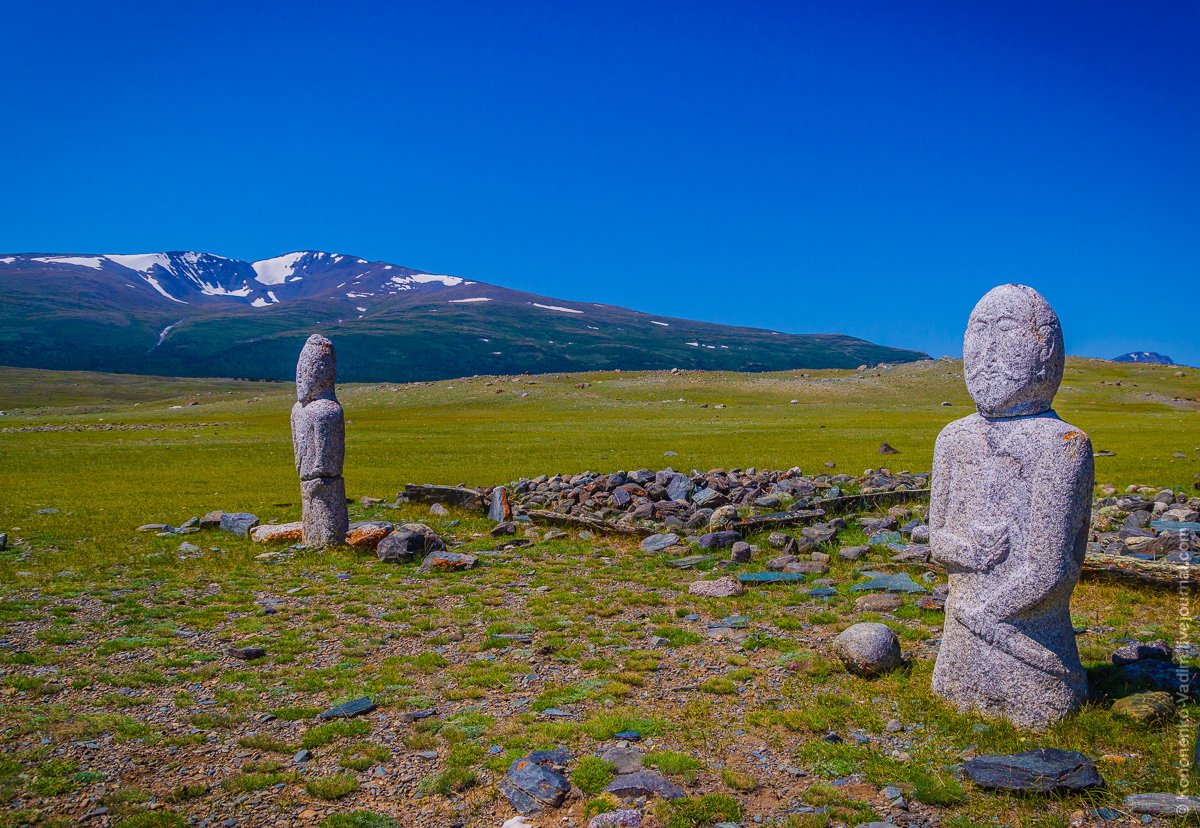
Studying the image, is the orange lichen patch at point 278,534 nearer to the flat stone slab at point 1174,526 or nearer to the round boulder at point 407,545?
the round boulder at point 407,545

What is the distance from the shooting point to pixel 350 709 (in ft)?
26.0

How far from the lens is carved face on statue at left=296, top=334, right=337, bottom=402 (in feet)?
56.4

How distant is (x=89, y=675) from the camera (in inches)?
350

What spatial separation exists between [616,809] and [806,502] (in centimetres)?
1418

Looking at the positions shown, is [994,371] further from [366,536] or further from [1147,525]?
[366,536]

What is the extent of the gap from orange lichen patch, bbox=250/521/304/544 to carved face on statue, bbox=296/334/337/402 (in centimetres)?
340

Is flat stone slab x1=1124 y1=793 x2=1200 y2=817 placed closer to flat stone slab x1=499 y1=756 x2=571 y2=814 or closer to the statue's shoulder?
the statue's shoulder

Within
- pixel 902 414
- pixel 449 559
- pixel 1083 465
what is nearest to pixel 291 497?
pixel 449 559

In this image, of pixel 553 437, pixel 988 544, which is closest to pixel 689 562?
pixel 988 544

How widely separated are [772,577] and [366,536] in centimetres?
974

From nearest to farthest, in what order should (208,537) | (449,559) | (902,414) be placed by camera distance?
(449,559), (208,537), (902,414)

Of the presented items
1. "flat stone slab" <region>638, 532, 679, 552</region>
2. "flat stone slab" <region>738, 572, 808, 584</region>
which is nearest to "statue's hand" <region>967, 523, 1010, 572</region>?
"flat stone slab" <region>738, 572, 808, 584</region>

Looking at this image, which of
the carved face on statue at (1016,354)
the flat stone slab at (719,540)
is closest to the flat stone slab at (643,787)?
the carved face on statue at (1016,354)

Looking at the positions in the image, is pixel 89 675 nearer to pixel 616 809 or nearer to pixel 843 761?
pixel 616 809
